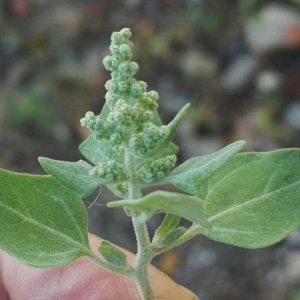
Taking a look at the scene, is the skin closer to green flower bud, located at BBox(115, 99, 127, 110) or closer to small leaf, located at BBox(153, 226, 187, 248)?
small leaf, located at BBox(153, 226, 187, 248)

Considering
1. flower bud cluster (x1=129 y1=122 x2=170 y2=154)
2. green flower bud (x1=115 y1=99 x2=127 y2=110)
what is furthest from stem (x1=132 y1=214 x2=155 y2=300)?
green flower bud (x1=115 y1=99 x2=127 y2=110)

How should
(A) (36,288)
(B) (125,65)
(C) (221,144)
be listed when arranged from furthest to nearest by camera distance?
(C) (221,144) → (A) (36,288) → (B) (125,65)

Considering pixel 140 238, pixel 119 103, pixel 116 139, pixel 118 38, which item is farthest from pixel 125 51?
pixel 140 238

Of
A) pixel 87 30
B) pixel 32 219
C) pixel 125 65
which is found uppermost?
pixel 87 30

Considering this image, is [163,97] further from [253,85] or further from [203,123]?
[253,85]

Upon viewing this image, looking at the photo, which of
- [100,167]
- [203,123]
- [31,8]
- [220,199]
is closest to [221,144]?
[203,123]

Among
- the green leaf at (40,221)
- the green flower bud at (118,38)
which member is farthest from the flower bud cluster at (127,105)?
the green leaf at (40,221)
